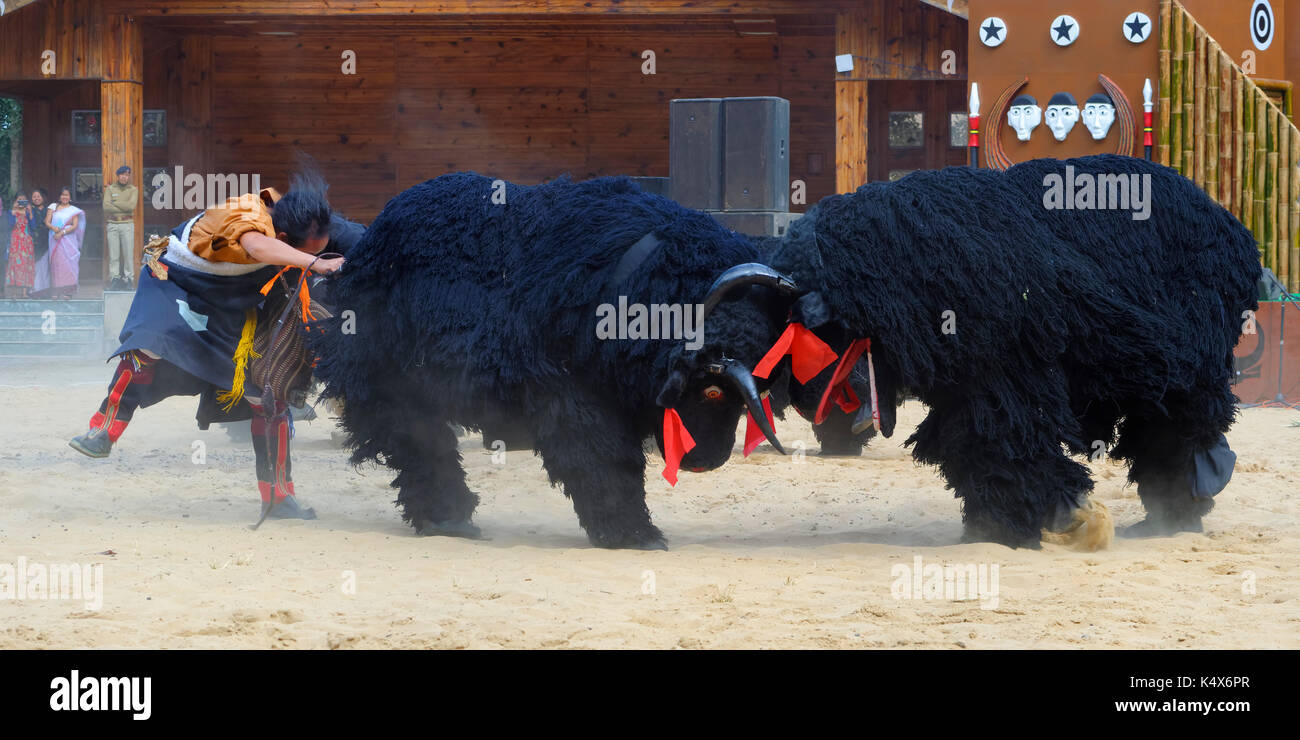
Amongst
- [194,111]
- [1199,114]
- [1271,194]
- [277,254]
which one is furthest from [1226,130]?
[194,111]

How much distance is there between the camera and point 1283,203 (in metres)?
11.8

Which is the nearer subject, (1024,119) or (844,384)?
(844,384)

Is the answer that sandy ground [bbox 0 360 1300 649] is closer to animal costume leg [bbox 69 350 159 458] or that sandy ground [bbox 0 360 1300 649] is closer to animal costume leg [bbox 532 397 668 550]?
animal costume leg [bbox 532 397 668 550]

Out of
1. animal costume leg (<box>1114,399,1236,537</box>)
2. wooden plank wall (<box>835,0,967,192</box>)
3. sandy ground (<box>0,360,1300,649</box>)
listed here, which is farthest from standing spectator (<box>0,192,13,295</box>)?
animal costume leg (<box>1114,399,1236,537</box>)

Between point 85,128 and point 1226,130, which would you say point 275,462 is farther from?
point 85,128

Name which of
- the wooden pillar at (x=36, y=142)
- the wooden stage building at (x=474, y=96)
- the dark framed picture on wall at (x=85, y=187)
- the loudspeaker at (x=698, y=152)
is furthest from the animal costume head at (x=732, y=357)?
the wooden pillar at (x=36, y=142)

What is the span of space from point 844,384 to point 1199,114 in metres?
8.32

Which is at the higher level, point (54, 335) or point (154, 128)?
point (154, 128)

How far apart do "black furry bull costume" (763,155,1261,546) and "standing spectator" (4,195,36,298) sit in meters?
14.4

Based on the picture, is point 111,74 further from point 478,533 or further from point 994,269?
point 994,269

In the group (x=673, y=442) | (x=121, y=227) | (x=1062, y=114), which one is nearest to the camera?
(x=673, y=442)

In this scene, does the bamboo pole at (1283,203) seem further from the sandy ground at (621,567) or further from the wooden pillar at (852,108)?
the sandy ground at (621,567)

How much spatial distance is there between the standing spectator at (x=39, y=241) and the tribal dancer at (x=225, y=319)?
1176 cm

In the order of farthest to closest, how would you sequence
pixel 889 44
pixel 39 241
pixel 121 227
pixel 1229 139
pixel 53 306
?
pixel 39 241, pixel 53 306, pixel 121 227, pixel 889 44, pixel 1229 139
